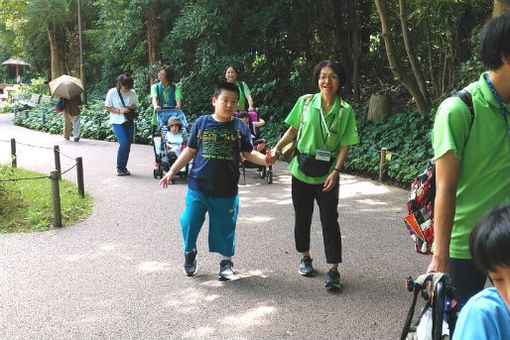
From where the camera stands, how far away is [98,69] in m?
28.8

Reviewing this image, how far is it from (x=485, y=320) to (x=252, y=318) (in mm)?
2702

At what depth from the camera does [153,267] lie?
5156 mm

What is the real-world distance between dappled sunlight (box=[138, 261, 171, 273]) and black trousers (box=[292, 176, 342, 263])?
4.57 ft

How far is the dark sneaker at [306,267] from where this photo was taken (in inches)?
192

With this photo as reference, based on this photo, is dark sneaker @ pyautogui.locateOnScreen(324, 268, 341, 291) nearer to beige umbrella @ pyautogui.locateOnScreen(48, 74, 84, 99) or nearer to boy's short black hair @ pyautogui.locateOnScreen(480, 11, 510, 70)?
boy's short black hair @ pyautogui.locateOnScreen(480, 11, 510, 70)

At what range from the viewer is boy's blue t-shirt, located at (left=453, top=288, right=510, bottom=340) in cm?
149

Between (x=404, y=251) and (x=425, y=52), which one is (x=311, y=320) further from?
(x=425, y=52)

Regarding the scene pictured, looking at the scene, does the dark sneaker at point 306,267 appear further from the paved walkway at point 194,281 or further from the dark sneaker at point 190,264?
the dark sneaker at point 190,264

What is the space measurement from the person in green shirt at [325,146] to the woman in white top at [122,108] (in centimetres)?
579

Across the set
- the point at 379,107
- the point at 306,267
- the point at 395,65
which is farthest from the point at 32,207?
the point at 379,107

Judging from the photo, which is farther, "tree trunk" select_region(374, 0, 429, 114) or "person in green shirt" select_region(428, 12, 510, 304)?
"tree trunk" select_region(374, 0, 429, 114)

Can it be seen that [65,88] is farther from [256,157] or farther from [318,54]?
[256,157]

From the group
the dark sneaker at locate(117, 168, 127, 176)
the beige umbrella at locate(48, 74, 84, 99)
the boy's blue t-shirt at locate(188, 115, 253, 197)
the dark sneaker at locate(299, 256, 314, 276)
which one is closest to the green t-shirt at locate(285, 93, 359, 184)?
the boy's blue t-shirt at locate(188, 115, 253, 197)

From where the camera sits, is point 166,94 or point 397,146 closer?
point 166,94
